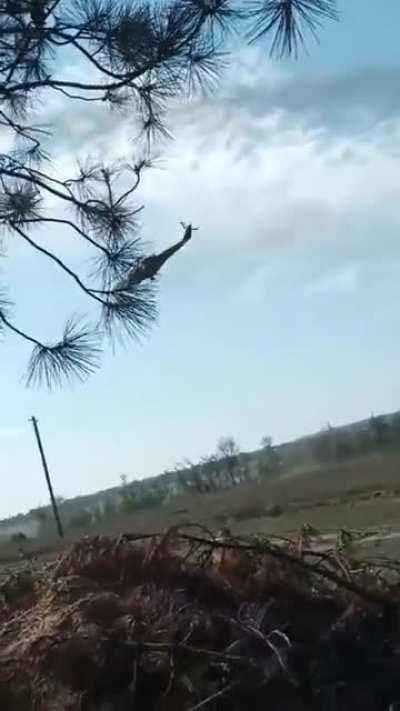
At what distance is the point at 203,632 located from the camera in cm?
348

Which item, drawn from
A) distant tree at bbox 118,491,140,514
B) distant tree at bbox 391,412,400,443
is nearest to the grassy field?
distant tree at bbox 391,412,400,443

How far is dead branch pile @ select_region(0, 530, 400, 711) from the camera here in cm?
334

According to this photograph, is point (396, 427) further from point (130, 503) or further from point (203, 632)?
point (203, 632)

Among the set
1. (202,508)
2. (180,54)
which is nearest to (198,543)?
(180,54)

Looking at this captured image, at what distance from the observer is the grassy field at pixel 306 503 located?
696 centimetres

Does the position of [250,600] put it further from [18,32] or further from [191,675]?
[18,32]

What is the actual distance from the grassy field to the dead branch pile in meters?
2.51

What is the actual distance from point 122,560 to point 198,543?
0.22 meters

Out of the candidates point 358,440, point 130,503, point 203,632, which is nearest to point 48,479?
point 130,503

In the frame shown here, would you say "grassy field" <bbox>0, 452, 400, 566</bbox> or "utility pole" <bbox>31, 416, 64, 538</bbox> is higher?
"utility pole" <bbox>31, 416, 64, 538</bbox>

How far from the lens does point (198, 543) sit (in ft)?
12.9

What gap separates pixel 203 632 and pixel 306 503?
4.52 metres

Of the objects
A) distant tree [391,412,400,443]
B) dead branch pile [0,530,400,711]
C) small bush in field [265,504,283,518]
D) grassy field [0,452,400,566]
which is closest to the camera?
dead branch pile [0,530,400,711]

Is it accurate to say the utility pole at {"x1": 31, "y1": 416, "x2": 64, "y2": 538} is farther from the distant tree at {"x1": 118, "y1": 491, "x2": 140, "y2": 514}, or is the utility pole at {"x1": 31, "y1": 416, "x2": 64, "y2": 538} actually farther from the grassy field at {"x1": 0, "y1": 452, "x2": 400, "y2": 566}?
the grassy field at {"x1": 0, "y1": 452, "x2": 400, "y2": 566}
